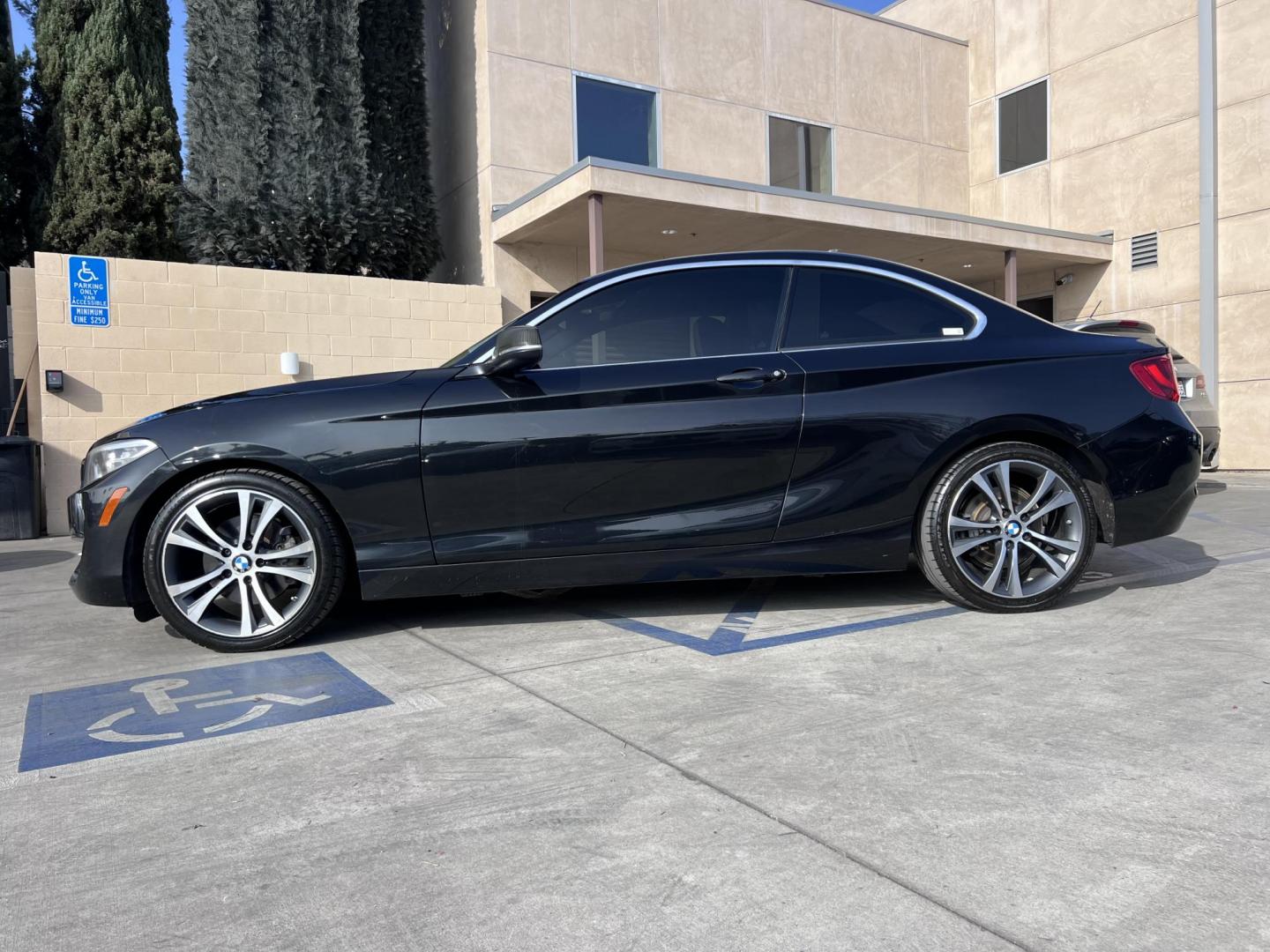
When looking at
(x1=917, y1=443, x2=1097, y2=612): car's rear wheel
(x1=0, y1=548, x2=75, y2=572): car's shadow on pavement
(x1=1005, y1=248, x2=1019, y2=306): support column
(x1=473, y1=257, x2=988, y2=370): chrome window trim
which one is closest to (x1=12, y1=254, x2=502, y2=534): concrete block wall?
(x1=0, y1=548, x2=75, y2=572): car's shadow on pavement

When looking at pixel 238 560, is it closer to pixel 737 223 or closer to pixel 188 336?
pixel 188 336

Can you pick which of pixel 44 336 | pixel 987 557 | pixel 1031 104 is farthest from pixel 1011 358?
pixel 1031 104

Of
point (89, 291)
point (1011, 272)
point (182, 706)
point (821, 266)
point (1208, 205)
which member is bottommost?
point (182, 706)

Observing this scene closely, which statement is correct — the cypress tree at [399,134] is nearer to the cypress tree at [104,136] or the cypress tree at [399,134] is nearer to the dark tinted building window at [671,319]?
the cypress tree at [104,136]

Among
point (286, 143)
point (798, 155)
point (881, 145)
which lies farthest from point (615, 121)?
point (881, 145)

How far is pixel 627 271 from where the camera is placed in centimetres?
402

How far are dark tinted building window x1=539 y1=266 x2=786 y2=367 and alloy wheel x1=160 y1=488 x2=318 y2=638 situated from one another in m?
1.27

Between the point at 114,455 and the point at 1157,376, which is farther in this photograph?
the point at 1157,376

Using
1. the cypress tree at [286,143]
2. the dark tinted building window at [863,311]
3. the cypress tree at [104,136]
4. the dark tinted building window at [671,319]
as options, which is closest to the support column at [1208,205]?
the dark tinted building window at [863,311]

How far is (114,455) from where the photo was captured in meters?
3.61

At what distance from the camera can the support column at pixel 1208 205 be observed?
1274 centimetres

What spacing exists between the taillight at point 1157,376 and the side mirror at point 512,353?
2640mm

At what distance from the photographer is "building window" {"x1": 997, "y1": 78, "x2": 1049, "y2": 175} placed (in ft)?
49.8

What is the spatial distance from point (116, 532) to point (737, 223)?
8763mm
